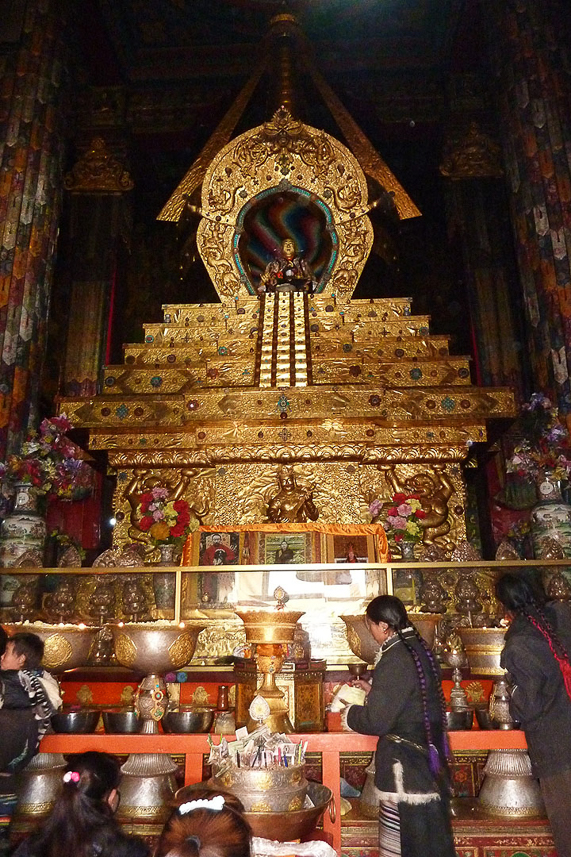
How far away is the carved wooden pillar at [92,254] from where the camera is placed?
8.84m

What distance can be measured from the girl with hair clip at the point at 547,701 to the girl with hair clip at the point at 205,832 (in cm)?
141

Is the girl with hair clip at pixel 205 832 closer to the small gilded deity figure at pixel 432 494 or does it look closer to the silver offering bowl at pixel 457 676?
the silver offering bowl at pixel 457 676

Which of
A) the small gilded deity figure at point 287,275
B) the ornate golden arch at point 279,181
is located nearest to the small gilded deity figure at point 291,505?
the small gilded deity figure at point 287,275

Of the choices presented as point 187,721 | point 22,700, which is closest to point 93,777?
point 22,700

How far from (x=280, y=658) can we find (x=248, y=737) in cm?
49

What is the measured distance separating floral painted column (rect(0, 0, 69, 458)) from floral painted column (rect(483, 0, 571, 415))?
15.9ft

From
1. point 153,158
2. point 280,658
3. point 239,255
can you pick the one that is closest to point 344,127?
point 239,255

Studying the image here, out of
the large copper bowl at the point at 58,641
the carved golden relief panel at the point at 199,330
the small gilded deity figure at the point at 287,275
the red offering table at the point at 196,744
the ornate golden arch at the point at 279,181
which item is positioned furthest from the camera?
the ornate golden arch at the point at 279,181

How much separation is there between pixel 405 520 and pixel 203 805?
4651mm

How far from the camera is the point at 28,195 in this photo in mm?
7012

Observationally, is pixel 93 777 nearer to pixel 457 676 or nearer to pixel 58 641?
pixel 58 641

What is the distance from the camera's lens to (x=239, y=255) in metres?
8.10

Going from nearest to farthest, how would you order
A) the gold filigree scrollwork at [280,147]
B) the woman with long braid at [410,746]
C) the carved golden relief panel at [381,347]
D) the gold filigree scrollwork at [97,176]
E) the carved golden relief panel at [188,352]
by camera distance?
1. the woman with long braid at [410,746]
2. the carved golden relief panel at [381,347]
3. the carved golden relief panel at [188,352]
4. the gold filigree scrollwork at [280,147]
5. the gold filigree scrollwork at [97,176]

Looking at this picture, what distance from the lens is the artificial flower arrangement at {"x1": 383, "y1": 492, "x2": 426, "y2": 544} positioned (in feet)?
19.6
